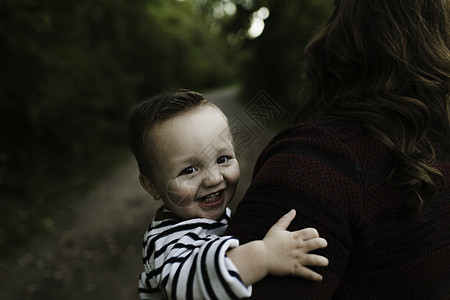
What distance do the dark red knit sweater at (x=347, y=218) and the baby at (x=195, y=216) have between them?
44 mm

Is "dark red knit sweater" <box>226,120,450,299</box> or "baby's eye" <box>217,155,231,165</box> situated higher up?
"baby's eye" <box>217,155,231,165</box>

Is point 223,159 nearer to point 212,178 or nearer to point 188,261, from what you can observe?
point 212,178

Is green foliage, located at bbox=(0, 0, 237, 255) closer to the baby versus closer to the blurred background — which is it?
the blurred background

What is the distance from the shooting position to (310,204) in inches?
40.9

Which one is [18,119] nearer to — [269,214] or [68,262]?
[68,262]

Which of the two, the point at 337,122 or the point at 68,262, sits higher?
the point at 68,262

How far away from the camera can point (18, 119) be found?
751 centimetres

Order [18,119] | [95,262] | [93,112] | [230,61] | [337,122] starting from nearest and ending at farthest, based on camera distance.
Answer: [337,122], [95,262], [18,119], [93,112], [230,61]

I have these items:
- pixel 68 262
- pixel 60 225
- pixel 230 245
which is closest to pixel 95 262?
pixel 68 262

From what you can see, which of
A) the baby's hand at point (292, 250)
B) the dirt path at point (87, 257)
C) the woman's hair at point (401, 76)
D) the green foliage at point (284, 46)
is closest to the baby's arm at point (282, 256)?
the baby's hand at point (292, 250)

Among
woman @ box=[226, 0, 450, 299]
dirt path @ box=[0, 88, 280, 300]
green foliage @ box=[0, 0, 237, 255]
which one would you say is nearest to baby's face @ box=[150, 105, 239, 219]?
woman @ box=[226, 0, 450, 299]

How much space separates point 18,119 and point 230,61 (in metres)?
35.3

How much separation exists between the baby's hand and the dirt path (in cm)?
213

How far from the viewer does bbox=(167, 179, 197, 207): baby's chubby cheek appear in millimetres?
1308
